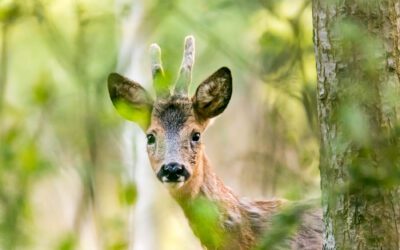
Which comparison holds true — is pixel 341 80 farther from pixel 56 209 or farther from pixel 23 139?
pixel 56 209

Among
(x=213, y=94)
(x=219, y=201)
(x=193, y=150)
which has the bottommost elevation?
(x=219, y=201)

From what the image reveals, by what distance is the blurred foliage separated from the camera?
564 cm

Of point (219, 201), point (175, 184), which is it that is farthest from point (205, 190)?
point (175, 184)

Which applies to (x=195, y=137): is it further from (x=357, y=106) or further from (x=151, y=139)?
(x=357, y=106)

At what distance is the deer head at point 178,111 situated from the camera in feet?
23.7

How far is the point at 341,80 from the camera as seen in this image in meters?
4.53

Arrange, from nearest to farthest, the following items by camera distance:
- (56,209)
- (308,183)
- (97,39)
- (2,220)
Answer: (2,220) < (308,183) < (97,39) < (56,209)

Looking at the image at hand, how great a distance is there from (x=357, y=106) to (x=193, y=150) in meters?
3.07

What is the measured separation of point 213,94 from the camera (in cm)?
757

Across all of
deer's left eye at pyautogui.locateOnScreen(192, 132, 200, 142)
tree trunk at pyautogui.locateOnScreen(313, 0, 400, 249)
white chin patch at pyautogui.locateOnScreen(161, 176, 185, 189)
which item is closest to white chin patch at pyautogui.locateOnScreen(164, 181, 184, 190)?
white chin patch at pyautogui.locateOnScreen(161, 176, 185, 189)

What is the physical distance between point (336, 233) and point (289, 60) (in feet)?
15.0

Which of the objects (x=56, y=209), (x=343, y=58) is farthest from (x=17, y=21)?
(x=56, y=209)

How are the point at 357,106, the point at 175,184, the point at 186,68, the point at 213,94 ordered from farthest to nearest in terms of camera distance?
1. the point at 213,94
2. the point at 186,68
3. the point at 175,184
4. the point at 357,106

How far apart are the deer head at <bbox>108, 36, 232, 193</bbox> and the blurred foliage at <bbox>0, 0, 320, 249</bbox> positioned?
0.16 m
